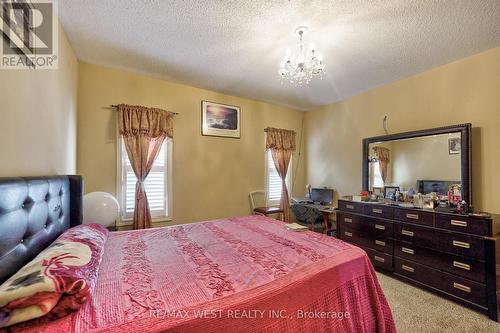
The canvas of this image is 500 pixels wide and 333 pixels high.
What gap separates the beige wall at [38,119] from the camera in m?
1.20

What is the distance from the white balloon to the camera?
87.0 inches

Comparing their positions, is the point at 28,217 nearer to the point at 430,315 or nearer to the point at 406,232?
the point at 430,315

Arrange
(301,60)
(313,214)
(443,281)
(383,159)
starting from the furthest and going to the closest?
(313,214) → (383,159) → (443,281) → (301,60)

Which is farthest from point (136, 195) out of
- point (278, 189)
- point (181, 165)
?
point (278, 189)

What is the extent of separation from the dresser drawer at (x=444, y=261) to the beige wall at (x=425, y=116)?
2.55ft

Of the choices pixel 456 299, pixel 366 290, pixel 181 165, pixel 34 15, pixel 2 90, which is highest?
pixel 34 15

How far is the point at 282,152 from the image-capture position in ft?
14.4

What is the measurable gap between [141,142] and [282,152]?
263 centimetres

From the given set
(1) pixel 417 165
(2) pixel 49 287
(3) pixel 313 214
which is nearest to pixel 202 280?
(2) pixel 49 287

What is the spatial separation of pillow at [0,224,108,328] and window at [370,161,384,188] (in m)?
3.59

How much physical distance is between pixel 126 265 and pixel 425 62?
3.80 m

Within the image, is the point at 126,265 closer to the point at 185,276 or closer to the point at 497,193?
the point at 185,276

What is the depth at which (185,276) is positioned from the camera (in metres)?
1.20

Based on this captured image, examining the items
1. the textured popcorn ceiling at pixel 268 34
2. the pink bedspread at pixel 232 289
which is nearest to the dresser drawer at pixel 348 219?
the pink bedspread at pixel 232 289
